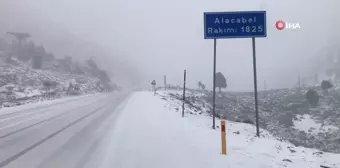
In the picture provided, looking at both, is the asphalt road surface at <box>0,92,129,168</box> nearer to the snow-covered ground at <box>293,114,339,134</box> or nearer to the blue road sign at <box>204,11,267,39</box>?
the blue road sign at <box>204,11,267,39</box>

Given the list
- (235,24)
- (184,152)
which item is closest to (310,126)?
(235,24)

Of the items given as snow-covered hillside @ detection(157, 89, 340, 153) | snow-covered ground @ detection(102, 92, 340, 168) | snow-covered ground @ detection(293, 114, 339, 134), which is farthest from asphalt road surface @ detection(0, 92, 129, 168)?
snow-covered ground @ detection(293, 114, 339, 134)

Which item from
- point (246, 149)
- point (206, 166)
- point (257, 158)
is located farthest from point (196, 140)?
point (206, 166)

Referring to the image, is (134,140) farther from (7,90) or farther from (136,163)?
(7,90)

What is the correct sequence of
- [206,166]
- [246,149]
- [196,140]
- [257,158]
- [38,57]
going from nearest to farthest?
[206,166] → [257,158] → [246,149] → [196,140] → [38,57]

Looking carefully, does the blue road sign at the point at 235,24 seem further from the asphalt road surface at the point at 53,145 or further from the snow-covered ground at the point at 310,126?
the snow-covered ground at the point at 310,126

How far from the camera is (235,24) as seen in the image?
472 inches

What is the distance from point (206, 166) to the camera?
6.67 meters

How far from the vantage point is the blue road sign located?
1184 centimetres

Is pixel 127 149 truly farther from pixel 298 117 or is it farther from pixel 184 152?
pixel 298 117

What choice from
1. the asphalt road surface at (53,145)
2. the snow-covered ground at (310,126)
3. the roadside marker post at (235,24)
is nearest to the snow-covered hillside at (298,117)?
the snow-covered ground at (310,126)

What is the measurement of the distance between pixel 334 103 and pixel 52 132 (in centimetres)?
7941

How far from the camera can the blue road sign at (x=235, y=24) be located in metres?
11.8

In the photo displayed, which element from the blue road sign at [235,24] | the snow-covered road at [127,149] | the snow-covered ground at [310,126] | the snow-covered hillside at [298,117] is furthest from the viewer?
the snow-covered ground at [310,126]
